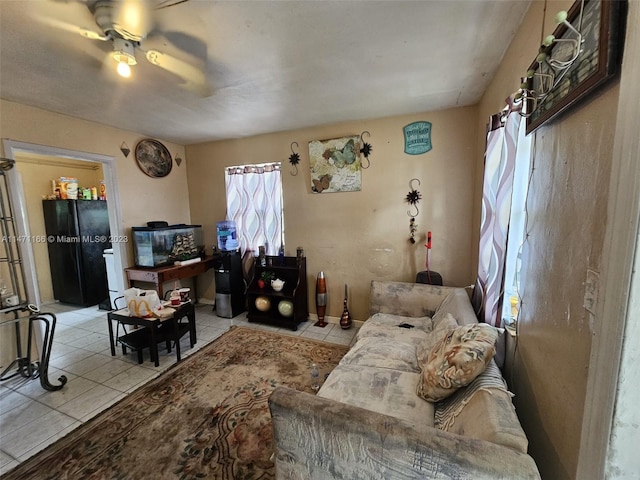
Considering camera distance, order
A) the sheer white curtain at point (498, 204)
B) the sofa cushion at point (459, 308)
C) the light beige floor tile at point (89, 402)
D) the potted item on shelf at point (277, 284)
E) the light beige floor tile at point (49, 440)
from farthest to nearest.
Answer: the potted item on shelf at point (277, 284)
the light beige floor tile at point (89, 402)
the sofa cushion at point (459, 308)
the light beige floor tile at point (49, 440)
the sheer white curtain at point (498, 204)

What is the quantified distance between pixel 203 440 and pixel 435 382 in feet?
4.73

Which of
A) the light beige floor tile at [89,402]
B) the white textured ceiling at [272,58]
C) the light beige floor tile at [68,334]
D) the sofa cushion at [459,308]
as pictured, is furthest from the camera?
the light beige floor tile at [68,334]

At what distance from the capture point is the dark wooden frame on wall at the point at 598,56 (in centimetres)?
62

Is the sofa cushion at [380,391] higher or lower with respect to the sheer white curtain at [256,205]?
lower

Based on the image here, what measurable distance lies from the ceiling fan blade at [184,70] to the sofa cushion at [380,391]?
7.20 feet

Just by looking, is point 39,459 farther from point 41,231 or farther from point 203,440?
point 41,231

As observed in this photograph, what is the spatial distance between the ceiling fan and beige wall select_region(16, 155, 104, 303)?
379 cm

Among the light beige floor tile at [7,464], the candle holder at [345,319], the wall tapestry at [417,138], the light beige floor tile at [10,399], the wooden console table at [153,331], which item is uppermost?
the wall tapestry at [417,138]

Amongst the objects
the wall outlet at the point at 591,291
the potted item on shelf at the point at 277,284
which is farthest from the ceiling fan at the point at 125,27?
the potted item on shelf at the point at 277,284

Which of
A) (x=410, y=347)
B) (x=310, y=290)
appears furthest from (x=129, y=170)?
(x=410, y=347)

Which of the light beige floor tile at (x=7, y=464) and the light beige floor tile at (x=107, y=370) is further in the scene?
the light beige floor tile at (x=107, y=370)

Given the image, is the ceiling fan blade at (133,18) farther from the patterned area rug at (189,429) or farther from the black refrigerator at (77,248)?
the black refrigerator at (77,248)

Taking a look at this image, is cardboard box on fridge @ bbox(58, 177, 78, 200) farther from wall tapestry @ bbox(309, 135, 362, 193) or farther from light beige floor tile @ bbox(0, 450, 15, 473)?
wall tapestry @ bbox(309, 135, 362, 193)

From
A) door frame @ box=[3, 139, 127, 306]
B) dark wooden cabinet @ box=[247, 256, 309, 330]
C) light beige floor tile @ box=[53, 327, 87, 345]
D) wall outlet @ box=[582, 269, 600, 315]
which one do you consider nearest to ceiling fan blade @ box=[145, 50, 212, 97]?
door frame @ box=[3, 139, 127, 306]
